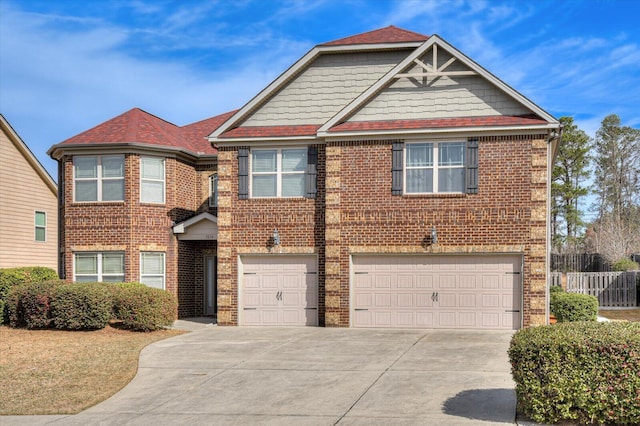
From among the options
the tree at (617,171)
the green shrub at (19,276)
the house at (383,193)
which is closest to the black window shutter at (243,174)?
the house at (383,193)

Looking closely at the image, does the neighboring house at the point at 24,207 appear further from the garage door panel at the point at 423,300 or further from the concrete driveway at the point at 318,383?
the garage door panel at the point at 423,300

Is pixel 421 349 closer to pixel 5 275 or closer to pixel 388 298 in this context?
pixel 388 298

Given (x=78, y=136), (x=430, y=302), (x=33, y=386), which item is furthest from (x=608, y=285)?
(x=33, y=386)

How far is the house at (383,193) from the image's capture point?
18672 millimetres

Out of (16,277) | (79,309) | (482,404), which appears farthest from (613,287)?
(16,277)

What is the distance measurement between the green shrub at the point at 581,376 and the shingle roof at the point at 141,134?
15782mm

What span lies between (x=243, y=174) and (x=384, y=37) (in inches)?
235

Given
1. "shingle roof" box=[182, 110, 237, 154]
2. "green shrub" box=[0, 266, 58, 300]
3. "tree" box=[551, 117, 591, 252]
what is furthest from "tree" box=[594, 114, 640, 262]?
"green shrub" box=[0, 266, 58, 300]

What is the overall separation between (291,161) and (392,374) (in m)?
8.99

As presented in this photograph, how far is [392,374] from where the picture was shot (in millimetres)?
12641

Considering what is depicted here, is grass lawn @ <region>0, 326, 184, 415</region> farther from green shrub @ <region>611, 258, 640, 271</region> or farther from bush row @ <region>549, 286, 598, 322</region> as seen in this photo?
green shrub @ <region>611, 258, 640, 271</region>

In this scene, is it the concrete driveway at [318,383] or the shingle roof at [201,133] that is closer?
the concrete driveway at [318,383]

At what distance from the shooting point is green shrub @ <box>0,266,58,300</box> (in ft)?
63.4

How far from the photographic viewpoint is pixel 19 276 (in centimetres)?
1997
